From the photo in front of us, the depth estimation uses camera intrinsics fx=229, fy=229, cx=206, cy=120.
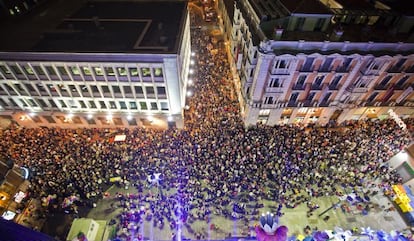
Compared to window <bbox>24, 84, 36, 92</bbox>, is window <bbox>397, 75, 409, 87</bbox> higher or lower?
higher

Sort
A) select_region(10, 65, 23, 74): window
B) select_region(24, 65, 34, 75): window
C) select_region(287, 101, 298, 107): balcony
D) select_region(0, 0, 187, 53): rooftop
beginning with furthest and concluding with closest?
select_region(287, 101, 298, 107): balcony, select_region(24, 65, 34, 75): window, select_region(10, 65, 23, 74): window, select_region(0, 0, 187, 53): rooftop

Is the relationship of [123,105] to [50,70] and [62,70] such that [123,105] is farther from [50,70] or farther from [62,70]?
[50,70]

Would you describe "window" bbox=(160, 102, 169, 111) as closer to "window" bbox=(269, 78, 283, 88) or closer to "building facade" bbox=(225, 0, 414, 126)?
"building facade" bbox=(225, 0, 414, 126)

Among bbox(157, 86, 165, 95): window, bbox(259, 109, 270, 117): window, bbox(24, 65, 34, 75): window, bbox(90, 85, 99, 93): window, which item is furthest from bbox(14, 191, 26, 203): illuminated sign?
bbox(259, 109, 270, 117): window

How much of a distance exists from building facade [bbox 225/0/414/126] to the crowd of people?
4189 millimetres

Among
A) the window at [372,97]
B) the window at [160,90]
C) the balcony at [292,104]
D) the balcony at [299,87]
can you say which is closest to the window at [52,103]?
the window at [160,90]

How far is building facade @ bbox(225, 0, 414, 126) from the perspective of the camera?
31.9 metres

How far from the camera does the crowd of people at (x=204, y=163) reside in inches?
1204

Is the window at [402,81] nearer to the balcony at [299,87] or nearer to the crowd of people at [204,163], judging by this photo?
the crowd of people at [204,163]

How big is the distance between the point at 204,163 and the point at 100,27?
26998 millimetres

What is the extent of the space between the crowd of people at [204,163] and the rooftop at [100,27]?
1454 cm

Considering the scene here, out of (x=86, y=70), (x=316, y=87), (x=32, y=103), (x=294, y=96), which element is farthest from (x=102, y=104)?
(x=316, y=87)

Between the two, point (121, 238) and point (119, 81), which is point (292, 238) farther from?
point (119, 81)

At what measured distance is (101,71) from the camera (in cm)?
3334
